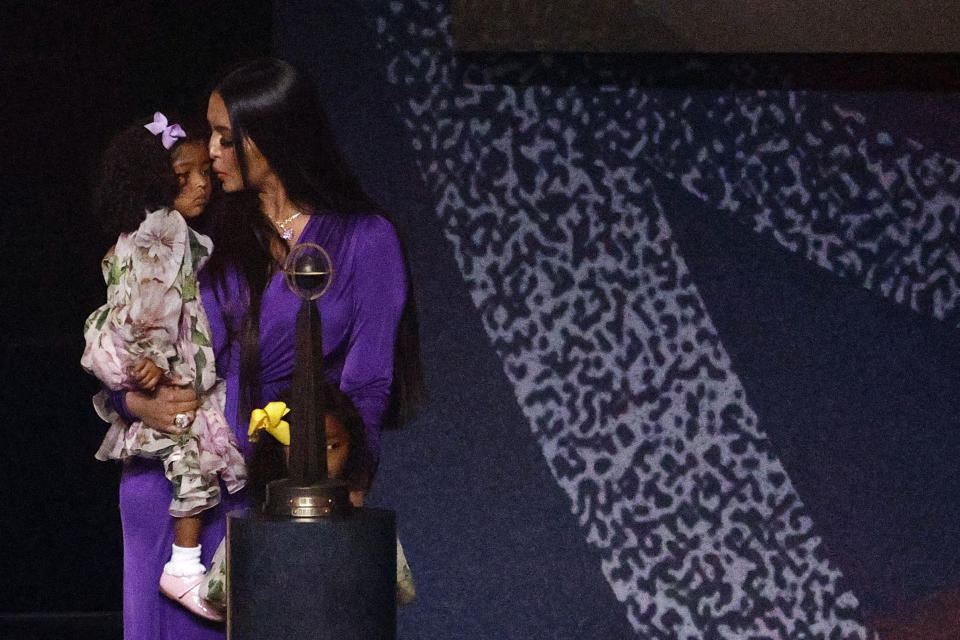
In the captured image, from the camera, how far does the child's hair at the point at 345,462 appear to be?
2703mm

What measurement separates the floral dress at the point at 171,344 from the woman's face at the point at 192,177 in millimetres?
161

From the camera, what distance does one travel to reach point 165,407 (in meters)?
2.86

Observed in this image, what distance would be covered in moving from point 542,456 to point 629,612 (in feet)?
1.71

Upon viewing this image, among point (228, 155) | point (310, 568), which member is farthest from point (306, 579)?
point (228, 155)

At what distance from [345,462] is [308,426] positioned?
42 cm

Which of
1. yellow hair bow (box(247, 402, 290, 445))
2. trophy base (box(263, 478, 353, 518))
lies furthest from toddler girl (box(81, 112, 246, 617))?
trophy base (box(263, 478, 353, 518))

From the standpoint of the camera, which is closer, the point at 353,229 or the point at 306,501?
the point at 306,501

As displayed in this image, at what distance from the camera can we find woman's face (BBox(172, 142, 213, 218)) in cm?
302

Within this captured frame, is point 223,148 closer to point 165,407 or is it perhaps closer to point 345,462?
point 165,407

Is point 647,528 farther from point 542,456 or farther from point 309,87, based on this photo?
point 309,87

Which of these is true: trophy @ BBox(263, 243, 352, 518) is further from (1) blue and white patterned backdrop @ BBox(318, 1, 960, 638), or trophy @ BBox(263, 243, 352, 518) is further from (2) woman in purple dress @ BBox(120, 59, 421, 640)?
(1) blue and white patterned backdrop @ BBox(318, 1, 960, 638)

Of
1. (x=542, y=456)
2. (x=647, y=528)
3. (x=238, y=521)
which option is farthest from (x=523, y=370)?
(x=238, y=521)

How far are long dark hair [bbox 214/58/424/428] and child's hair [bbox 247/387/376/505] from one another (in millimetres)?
107

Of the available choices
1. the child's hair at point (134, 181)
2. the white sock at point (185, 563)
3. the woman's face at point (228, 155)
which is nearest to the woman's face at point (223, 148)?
the woman's face at point (228, 155)
